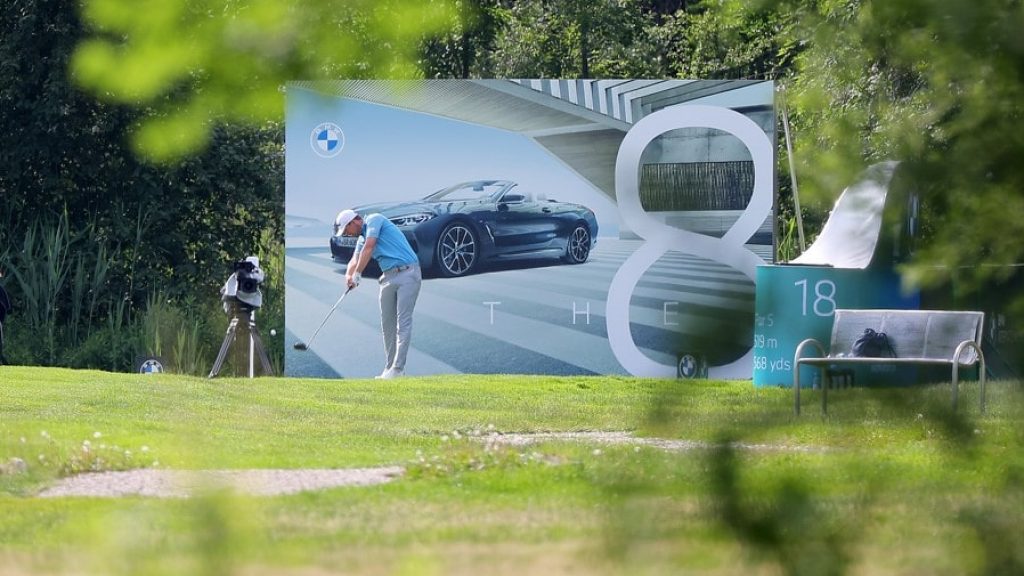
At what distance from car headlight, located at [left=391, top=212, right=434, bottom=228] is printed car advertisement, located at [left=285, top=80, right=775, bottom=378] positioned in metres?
0.01

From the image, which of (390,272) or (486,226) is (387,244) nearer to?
(390,272)

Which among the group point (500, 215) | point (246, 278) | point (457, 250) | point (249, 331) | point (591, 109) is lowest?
point (249, 331)

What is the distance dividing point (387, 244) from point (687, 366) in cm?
1317

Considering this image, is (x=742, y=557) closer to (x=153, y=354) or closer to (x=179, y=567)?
(x=179, y=567)

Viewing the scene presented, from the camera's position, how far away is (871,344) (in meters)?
10.9

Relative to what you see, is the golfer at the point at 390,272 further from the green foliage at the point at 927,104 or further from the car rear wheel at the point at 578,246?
the green foliage at the point at 927,104

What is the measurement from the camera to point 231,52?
6.64 ft

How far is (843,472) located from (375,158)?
13.5 meters

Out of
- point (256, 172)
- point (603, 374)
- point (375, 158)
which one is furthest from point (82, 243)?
point (603, 374)

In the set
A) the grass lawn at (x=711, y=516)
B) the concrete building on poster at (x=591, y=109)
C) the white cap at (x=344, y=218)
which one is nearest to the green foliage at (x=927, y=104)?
the grass lawn at (x=711, y=516)

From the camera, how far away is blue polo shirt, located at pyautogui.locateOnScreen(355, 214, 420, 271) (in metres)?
14.8

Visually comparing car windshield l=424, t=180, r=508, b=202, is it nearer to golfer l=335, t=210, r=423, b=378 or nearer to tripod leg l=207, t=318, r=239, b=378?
golfer l=335, t=210, r=423, b=378

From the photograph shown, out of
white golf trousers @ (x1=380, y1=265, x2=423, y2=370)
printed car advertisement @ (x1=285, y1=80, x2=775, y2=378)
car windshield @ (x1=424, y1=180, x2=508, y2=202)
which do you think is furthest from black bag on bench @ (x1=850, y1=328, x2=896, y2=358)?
car windshield @ (x1=424, y1=180, x2=508, y2=202)

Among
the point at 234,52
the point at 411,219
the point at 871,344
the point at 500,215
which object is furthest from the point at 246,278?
the point at 234,52
